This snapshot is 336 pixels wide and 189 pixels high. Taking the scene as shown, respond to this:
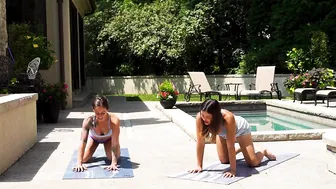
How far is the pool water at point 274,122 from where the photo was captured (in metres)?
8.58

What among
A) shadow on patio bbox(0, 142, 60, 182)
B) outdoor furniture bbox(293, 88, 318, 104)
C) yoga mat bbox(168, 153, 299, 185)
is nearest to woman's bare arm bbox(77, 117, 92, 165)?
shadow on patio bbox(0, 142, 60, 182)

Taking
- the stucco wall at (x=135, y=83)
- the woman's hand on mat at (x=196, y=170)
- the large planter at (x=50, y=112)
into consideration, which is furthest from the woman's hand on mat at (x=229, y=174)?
the stucco wall at (x=135, y=83)

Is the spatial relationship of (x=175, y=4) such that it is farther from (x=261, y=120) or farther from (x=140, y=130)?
(x=140, y=130)

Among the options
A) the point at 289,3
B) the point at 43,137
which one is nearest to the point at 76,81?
the point at 43,137

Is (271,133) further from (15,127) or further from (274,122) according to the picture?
(274,122)

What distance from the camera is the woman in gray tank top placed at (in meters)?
3.92

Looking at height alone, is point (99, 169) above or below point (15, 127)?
below

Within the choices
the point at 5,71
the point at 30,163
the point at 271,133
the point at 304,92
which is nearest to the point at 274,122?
the point at 304,92

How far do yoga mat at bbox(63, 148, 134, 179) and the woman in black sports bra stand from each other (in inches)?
2.9

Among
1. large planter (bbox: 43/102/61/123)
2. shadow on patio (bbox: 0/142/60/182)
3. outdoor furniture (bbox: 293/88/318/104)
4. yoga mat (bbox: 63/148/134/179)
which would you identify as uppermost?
outdoor furniture (bbox: 293/88/318/104)

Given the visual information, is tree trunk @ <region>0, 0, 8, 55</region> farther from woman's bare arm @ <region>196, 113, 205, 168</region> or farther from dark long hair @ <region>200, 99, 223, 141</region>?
dark long hair @ <region>200, 99, 223, 141</region>

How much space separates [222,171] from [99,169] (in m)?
1.23

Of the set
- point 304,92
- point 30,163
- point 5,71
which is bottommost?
point 30,163

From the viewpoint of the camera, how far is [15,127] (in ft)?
16.3
